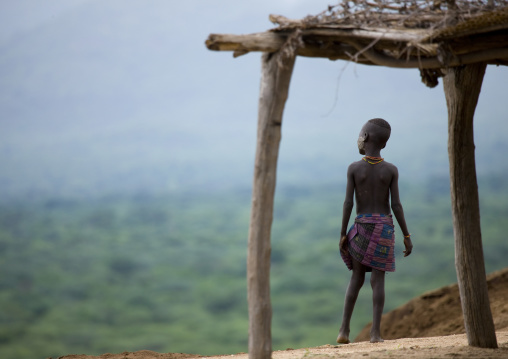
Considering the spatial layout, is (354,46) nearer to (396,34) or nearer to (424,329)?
(396,34)

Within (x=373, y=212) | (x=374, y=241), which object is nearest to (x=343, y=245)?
(x=374, y=241)

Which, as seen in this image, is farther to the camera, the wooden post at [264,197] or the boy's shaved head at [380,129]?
the boy's shaved head at [380,129]

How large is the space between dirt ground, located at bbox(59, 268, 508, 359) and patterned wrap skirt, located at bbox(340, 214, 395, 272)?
778 mm

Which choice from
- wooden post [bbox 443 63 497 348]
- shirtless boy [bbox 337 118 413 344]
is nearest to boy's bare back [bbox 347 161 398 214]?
shirtless boy [bbox 337 118 413 344]

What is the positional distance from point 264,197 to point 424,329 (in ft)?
20.0

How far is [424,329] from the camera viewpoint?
380 inches

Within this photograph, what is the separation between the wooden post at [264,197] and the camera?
4500 mm

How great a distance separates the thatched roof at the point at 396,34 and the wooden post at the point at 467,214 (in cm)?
64

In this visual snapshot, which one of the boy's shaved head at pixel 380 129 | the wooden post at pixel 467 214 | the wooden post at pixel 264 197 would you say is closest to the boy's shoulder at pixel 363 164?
the boy's shaved head at pixel 380 129

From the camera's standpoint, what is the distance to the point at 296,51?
14.9ft

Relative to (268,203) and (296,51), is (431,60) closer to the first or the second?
(296,51)

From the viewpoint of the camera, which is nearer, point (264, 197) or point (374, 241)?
point (264, 197)

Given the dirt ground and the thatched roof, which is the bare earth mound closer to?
the dirt ground

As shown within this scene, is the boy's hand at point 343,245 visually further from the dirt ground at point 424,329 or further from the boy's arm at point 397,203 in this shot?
the dirt ground at point 424,329
